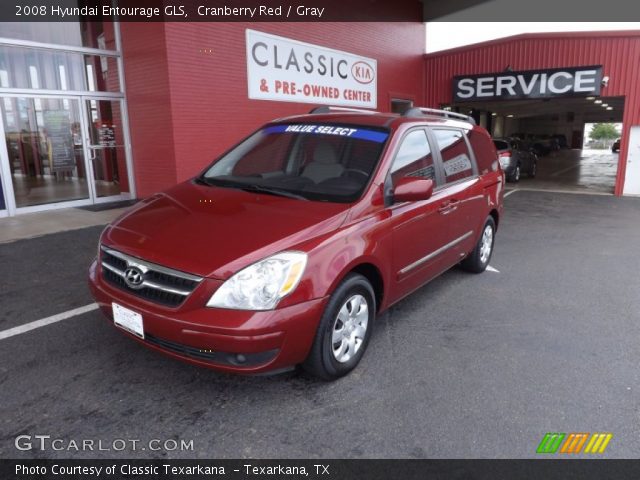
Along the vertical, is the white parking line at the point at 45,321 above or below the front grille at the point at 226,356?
below

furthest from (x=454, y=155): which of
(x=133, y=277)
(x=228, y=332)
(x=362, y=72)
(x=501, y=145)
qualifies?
(x=501, y=145)

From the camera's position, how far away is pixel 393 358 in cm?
341

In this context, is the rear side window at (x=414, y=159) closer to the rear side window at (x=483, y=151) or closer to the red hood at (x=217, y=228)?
the red hood at (x=217, y=228)

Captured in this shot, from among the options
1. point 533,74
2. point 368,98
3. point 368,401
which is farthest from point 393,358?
point 533,74

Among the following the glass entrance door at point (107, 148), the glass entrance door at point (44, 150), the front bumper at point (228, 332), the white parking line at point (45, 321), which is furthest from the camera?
the glass entrance door at point (107, 148)

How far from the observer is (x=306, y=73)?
12.3 metres

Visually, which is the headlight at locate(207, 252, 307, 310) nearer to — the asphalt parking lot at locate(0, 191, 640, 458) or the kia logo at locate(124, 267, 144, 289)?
the kia logo at locate(124, 267, 144, 289)

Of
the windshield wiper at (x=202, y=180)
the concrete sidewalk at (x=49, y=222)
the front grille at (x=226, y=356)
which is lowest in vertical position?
the concrete sidewalk at (x=49, y=222)

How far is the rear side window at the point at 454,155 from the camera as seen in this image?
428 centimetres

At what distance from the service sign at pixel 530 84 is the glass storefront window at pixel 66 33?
11.3 metres

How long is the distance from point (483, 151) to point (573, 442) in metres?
3.49

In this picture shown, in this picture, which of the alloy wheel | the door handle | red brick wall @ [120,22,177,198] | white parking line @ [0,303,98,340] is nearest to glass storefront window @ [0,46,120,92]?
red brick wall @ [120,22,177,198]

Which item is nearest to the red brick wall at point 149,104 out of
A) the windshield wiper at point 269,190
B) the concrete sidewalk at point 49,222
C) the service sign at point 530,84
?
the concrete sidewalk at point 49,222

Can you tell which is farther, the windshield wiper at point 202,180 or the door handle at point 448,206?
the door handle at point 448,206
